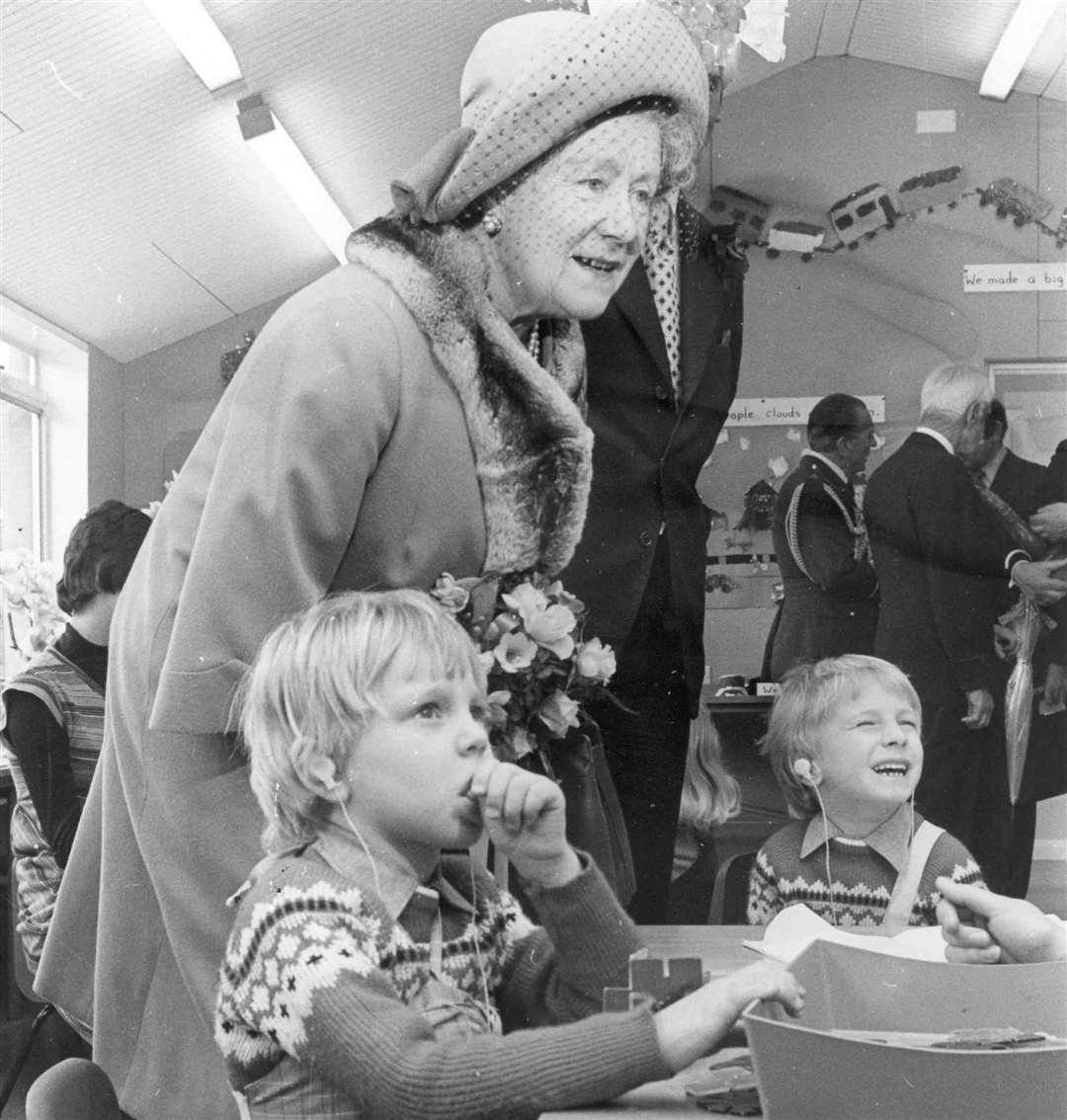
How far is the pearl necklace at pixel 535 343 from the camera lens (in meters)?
1.22

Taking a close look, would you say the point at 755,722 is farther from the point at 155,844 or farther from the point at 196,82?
the point at 196,82

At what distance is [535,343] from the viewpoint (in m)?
1.23

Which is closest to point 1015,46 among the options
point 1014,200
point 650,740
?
point 1014,200

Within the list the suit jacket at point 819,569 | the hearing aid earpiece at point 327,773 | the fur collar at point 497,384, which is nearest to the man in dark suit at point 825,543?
the suit jacket at point 819,569

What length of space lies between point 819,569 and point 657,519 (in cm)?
15

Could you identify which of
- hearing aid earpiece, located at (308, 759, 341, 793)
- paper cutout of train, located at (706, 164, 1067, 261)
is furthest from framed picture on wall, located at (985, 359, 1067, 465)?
hearing aid earpiece, located at (308, 759, 341, 793)

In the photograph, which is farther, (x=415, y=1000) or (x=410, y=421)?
(x=410, y=421)

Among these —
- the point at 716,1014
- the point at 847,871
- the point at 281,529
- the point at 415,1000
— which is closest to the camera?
the point at 716,1014

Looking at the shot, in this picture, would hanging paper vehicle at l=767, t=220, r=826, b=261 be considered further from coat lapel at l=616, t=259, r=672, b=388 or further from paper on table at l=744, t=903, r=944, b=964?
paper on table at l=744, t=903, r=944, b=964

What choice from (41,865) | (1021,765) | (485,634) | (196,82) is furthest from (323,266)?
(1021,765)

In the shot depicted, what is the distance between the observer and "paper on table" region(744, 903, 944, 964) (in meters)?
1.15

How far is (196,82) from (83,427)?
0.34 m

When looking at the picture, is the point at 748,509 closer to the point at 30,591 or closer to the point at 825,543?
the point at 825,543

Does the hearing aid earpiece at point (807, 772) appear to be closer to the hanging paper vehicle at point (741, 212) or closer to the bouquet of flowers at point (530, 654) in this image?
the bouquet of flowers at point (530, 654)
